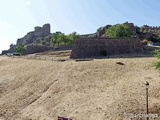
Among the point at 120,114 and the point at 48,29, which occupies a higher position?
the point at 48,29

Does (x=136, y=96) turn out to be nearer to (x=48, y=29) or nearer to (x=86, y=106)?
(x=86, y=106)

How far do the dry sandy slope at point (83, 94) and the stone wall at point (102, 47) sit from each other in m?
14.7

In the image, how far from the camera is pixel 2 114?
49.6 feet

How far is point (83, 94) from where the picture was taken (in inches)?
663

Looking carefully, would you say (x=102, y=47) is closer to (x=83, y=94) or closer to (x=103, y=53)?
(x=103, y=53)

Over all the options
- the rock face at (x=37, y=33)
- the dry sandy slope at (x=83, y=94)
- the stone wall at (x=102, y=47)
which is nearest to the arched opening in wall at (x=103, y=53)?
the stone wall at (x=102, y=47)

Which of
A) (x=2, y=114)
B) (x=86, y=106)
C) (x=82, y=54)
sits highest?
(x=82, y=54)

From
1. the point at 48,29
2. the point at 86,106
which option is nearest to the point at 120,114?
the point at 86,106

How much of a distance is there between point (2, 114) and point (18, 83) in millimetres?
10099

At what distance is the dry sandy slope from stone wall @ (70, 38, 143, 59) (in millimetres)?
14733

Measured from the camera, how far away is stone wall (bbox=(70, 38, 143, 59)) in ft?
134

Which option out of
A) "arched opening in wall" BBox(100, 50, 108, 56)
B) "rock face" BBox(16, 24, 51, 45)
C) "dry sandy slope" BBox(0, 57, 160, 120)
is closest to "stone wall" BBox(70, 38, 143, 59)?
"arched opening in wall" BBox(100, 50, 108, 56)

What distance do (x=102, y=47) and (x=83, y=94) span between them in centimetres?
2750

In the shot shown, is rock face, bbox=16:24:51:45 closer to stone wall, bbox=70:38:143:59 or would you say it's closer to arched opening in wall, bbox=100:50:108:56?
stone wall, bbox=70:38:143:59
